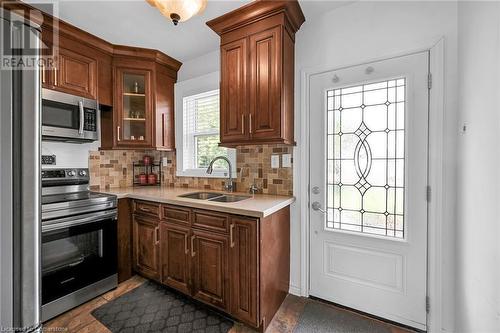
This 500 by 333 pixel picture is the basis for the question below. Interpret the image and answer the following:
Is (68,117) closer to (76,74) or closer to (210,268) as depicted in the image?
(76,74)

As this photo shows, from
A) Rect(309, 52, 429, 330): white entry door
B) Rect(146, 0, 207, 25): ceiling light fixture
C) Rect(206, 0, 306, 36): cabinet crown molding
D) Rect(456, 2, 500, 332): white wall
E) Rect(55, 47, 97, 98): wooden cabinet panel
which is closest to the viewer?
Rect(456, 2, 500, 332): white wall

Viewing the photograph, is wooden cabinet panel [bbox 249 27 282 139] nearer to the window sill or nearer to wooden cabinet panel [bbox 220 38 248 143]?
wooden cabinet panel [bbox 220 38 248 143]

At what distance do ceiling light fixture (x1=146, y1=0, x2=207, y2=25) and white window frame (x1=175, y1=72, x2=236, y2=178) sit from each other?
41.3 inches

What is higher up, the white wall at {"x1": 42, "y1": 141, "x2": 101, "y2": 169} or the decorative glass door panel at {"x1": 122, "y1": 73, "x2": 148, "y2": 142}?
the decorative glass door panel at {"x1": 122, "y1": 73, "x2": 148, "y2": 142}

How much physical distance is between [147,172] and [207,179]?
3.43 ft

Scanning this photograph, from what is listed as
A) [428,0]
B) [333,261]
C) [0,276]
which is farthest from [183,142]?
[428,0]

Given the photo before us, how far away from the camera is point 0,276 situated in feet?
1.69

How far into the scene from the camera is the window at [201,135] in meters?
2.58

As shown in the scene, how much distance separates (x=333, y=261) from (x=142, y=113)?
2.55 m

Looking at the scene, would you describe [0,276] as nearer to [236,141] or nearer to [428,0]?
[236,141]

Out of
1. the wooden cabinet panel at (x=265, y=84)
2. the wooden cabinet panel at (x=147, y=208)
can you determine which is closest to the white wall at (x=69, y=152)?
the wooden cabinet panel at (x=147, y=208)

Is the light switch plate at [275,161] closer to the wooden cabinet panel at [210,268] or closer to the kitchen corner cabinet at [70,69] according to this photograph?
the wooden cabinet panel at [210,268]

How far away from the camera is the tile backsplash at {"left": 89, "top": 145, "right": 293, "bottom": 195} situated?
83.7 inches

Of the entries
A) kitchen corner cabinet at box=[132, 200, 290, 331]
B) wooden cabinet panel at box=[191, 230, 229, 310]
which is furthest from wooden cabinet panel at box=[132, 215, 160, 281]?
wooden cabinet panel at box=[191, 230, 229, 310]
